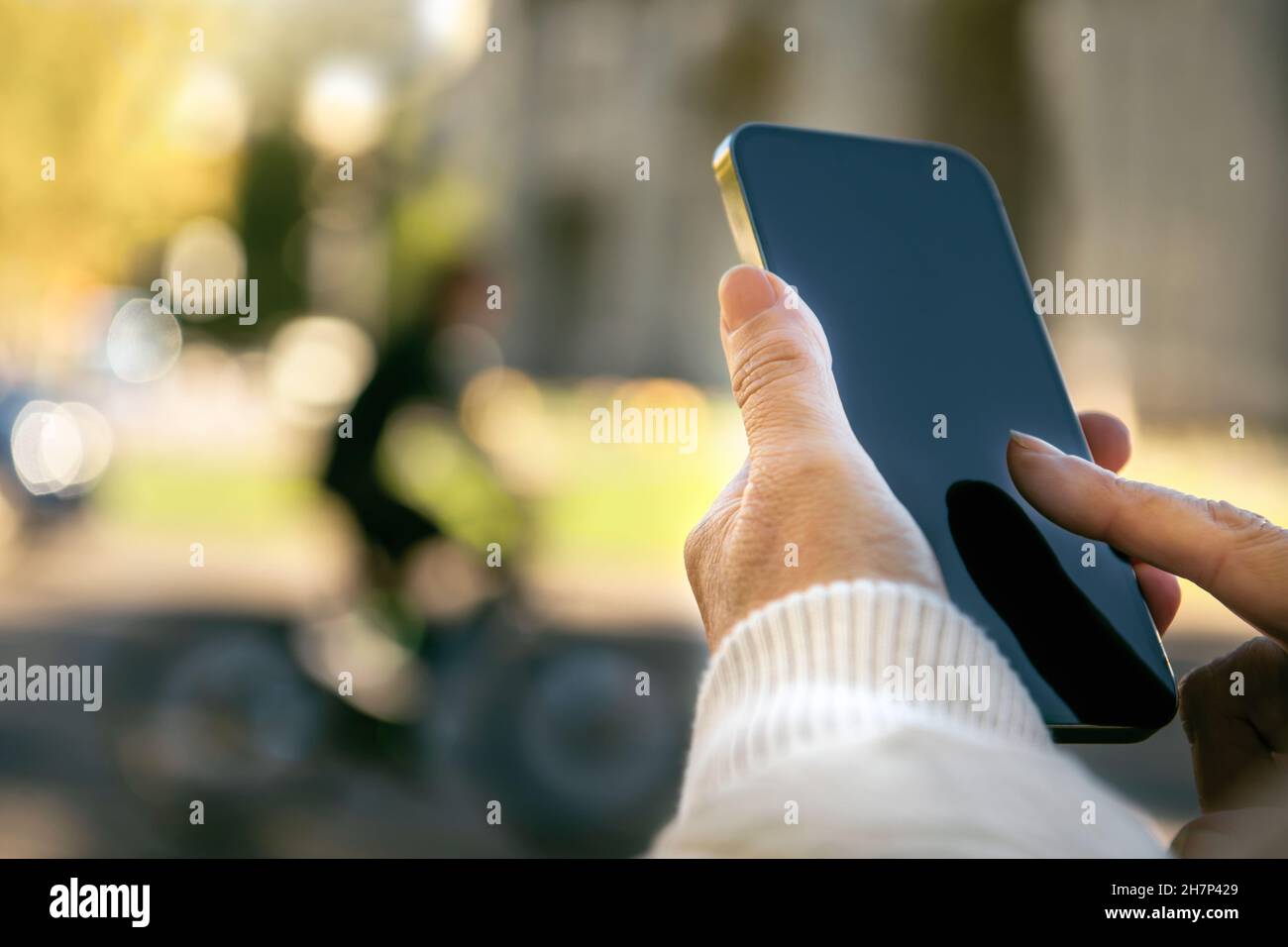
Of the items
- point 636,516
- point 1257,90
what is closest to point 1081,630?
point 636,516

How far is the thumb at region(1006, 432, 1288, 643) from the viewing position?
3.12 feet

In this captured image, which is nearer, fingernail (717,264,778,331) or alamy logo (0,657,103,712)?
fingernail (717,264,778,331)

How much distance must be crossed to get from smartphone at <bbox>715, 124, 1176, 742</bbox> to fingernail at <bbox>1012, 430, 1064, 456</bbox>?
0.01 meters

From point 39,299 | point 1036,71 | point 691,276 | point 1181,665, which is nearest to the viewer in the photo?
point 1181,665

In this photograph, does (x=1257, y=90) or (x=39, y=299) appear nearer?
(x=39, y=299)

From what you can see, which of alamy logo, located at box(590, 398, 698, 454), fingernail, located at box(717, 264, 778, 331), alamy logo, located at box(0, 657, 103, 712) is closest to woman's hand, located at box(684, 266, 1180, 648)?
fingernail, located at box(717, 264, 778, 331)

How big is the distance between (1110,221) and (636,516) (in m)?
4.07

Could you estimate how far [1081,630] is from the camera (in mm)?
906

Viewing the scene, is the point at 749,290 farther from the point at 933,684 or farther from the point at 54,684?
the point at 54,684

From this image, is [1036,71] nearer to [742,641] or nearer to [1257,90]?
[1257,90]

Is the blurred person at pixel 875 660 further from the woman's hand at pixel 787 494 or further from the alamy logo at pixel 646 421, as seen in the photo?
the alamy logo at pixel 646 421

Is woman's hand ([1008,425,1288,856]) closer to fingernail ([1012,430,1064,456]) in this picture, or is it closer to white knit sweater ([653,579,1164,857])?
fingernail ([1012,430,1064,456])
